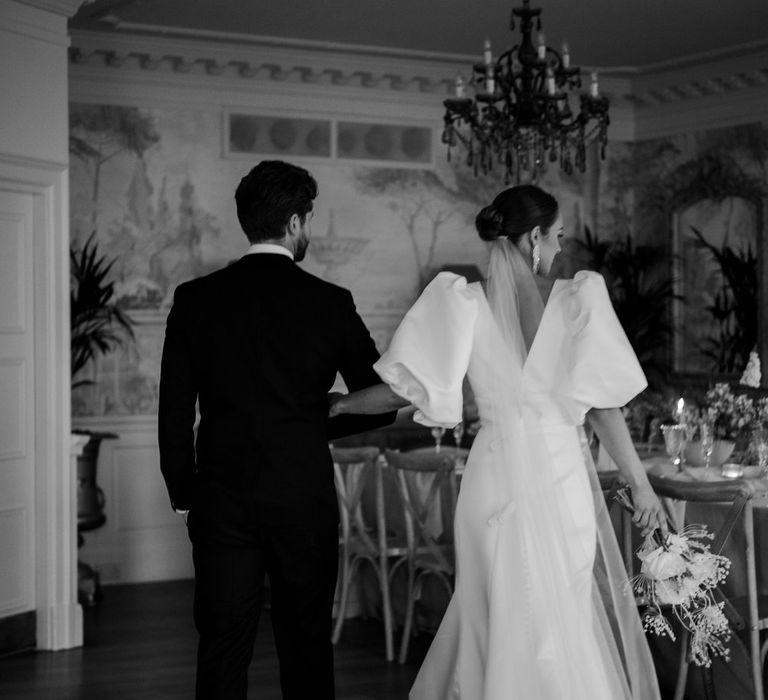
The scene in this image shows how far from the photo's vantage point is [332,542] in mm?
3375

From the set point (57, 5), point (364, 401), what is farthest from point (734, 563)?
point (57, 5)

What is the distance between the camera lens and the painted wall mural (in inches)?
312

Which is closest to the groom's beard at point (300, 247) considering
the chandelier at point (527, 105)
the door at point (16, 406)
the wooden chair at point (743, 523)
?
the wooden chair at point (743, 523)

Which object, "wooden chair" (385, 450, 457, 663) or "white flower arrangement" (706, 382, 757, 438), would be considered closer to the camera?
"white flower arrangement" (706, 382, 757, 438)

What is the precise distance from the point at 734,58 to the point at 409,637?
4.93 m

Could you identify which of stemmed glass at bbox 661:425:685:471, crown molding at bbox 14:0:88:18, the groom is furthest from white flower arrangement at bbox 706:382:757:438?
crown molding at bbox 14:0:88:18

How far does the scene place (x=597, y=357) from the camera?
3.49 meters

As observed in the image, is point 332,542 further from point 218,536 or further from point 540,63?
point 540,63

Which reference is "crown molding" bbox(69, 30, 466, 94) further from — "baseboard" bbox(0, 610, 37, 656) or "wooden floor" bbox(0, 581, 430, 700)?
"baseboard" bbox(0, 610, 37, 656)

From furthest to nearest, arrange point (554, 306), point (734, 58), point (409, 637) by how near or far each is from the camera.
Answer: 1. point (734, 58)
2. point (409, 637)
3. point (554, 306)

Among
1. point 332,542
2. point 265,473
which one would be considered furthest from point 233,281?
point 332,542

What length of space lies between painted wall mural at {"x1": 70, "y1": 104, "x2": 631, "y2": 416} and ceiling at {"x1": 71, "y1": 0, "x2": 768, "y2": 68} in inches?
28.5

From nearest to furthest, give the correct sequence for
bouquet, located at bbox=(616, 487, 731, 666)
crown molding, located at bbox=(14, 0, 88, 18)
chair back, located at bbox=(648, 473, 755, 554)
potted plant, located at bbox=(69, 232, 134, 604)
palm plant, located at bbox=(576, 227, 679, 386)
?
bouquet, located at bbox=(616, 487, 731, 666)
chair back, located at bbox=(648, 473, 755, 554)
crown molding, located at bbox=(14, 0, 88, 18)
potted plant, located at bbox=(69, 232, 134, 604)
palm plant, located at bbox=(576, 227, 679, 386)

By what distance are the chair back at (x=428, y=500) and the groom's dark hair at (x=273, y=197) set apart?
7.18ft
